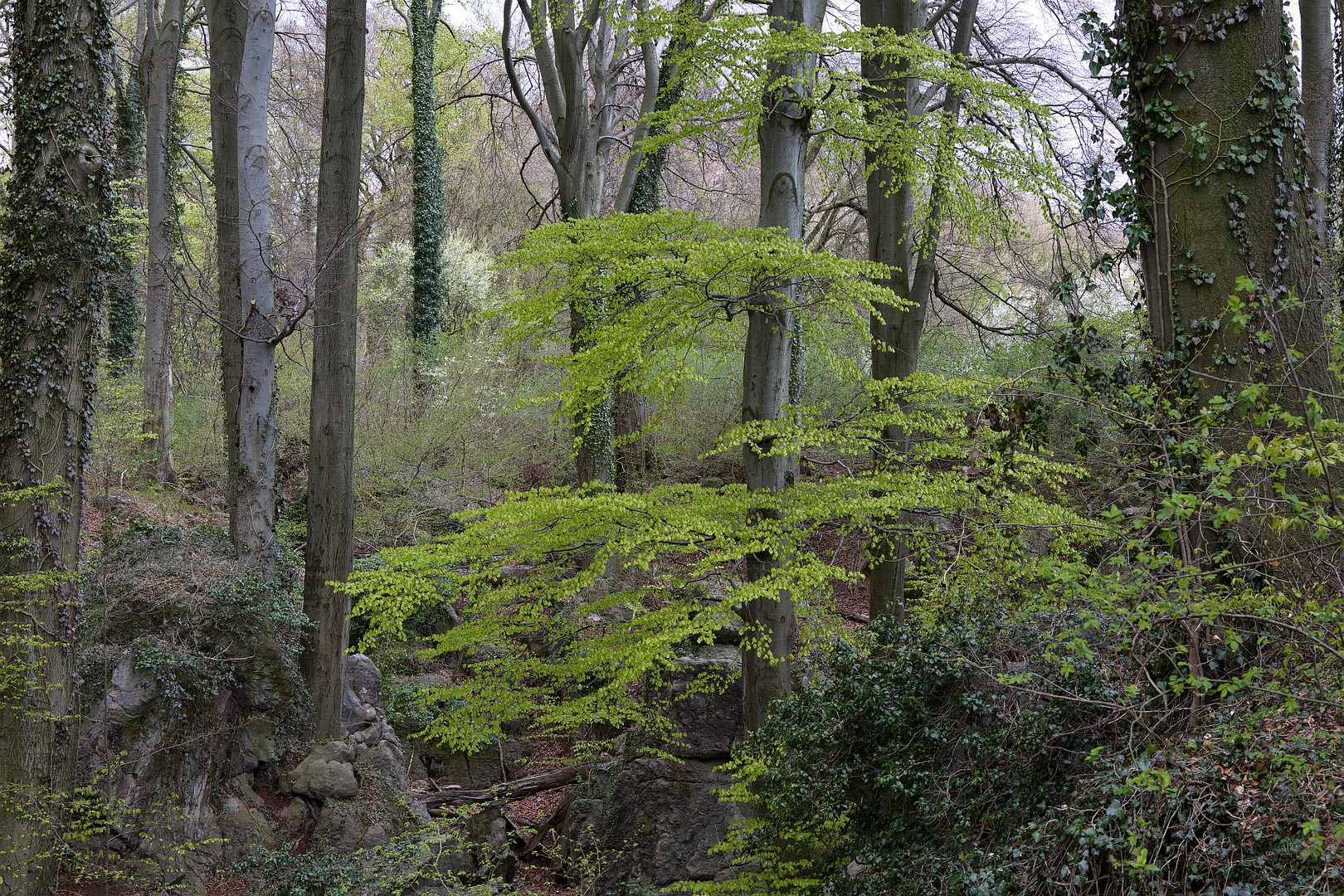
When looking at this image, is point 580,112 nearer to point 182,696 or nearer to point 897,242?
point 897,242

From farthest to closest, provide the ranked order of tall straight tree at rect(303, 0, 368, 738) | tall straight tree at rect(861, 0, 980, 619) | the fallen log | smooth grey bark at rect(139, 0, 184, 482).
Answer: smooth grey bark at rect(139, 0, 184, 482) < the fallen log < tall straight tree at rect(303, 0, 368, 738) < tall straight tree at rect(861, 0, 980, 619)

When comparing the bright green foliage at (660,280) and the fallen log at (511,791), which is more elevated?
the bright green foliage at (660,280)

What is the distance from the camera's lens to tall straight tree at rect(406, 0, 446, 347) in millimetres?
15922

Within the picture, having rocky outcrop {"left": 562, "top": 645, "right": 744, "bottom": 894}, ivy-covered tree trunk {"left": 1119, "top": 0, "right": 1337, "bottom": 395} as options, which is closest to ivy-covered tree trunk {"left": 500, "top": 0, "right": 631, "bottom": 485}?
rocky outcrop {"left": 562, "top": 645, "right": 744, "bottom": 894}

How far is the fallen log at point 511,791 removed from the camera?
860 centimetres

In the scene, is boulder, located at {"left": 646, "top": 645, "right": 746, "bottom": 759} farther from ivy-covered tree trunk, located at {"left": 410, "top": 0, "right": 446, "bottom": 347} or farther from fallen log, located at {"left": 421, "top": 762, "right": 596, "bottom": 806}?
ivy-covered tree trunk, located at {"left": 410, "top": 0, "right": 446, "bottom": 347}

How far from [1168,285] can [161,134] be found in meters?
14.0

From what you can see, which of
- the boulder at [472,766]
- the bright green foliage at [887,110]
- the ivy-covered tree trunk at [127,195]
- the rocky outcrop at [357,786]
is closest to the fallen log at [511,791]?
the boulder at [472,766]

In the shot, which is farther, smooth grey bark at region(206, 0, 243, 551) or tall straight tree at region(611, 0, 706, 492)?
tall straight tree at region(611, 0, 706, 492)

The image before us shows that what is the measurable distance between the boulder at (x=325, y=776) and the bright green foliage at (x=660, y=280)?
12.7 ft

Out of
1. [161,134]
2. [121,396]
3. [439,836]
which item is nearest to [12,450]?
[439,836]

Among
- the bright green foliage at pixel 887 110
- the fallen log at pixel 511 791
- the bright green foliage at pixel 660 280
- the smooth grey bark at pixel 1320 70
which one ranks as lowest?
the fallen log at pixel 511 791

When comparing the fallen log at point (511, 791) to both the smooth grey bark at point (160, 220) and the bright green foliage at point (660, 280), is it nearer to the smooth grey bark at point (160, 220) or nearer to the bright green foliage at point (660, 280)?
the bright green foliage at point (660, 280)

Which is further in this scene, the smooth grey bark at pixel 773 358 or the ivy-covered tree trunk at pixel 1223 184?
the smooth grey bark at pixel 773 358
